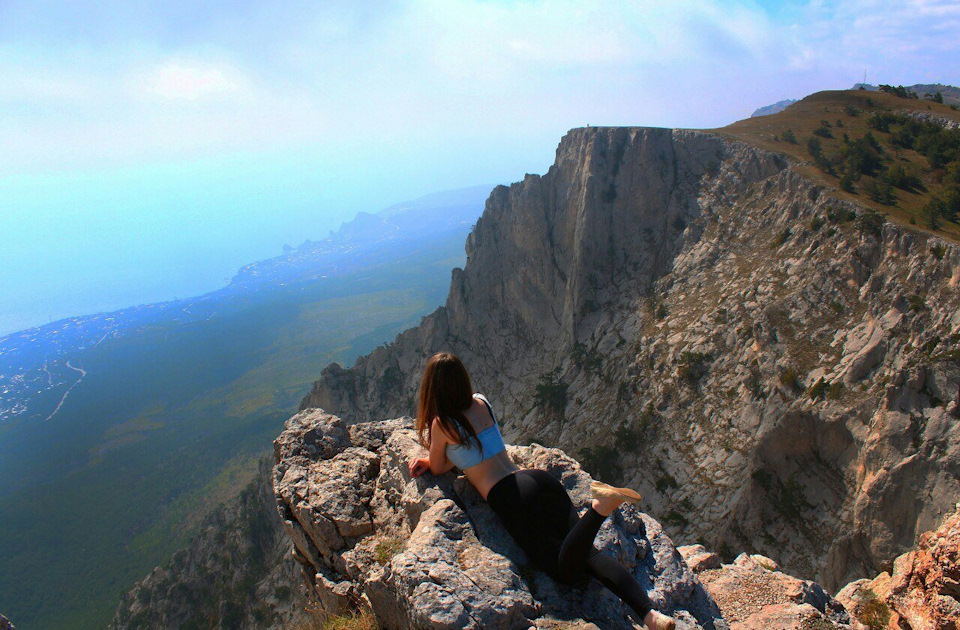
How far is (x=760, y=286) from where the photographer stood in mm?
30719

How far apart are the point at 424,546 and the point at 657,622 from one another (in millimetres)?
2814

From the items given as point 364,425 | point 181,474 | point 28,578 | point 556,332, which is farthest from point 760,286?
point 181,474

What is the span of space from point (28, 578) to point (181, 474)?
1031 inches

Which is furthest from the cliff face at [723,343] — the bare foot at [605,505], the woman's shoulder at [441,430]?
the woman's shoulder at [441,430]

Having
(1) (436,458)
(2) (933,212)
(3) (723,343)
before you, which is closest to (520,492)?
(1) (436,458)

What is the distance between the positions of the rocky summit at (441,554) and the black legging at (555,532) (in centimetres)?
29

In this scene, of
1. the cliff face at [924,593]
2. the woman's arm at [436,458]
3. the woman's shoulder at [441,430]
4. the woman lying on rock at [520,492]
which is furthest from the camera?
the cliff face at [924,593]

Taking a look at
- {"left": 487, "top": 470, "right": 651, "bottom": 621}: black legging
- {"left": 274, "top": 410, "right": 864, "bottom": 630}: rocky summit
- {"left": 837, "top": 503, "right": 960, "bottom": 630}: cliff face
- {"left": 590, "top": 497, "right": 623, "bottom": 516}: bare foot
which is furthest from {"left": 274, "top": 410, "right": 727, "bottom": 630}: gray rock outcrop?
{"left": 837, "top": 503, "right": 960, "bottom": 630}: cliff face

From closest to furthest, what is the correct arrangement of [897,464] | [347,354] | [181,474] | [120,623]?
[897,464]
[120,623]
[181,474]
[347,354]

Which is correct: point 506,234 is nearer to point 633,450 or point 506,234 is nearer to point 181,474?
point 633,450

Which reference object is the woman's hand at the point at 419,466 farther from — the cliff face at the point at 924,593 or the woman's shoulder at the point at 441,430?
the cliff face at the point at 924,593

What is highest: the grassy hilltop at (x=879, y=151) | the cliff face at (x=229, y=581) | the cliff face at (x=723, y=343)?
the grassy hilltop at (x=879, y=151)

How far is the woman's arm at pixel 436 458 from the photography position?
270 inches

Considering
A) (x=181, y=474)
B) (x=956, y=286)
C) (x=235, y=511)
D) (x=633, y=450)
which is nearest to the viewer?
(x=956, y=286)
